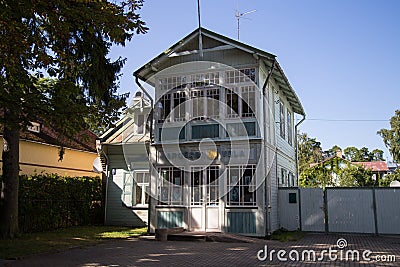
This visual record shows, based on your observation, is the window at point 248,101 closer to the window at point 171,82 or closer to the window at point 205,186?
the window at point 205,186

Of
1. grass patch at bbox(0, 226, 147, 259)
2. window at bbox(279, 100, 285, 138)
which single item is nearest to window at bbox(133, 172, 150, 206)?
grass patch at bbox(0, 226, 147, 259)

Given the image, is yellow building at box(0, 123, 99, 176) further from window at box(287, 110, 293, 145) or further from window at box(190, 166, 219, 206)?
window at box(287, 110, 293, 145)

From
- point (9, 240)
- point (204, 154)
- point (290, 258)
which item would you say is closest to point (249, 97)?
point (204, 154)

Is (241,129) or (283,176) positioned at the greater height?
(241,129)

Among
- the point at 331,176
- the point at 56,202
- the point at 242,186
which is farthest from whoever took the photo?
the point at 331,176

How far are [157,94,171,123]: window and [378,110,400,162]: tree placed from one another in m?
32.1

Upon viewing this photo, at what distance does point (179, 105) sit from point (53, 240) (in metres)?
6.59

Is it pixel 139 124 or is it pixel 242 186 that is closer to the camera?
pixel 242 186

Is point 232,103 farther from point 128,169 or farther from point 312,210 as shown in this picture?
point 128,169

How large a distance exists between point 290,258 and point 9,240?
28.4 ft

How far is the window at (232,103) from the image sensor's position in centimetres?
1434

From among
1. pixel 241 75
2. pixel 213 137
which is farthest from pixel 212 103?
pixel 241 75

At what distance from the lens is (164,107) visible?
50.8ft

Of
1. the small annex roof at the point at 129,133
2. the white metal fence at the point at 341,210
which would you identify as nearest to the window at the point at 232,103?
the white metal fence at the point at 341,210
